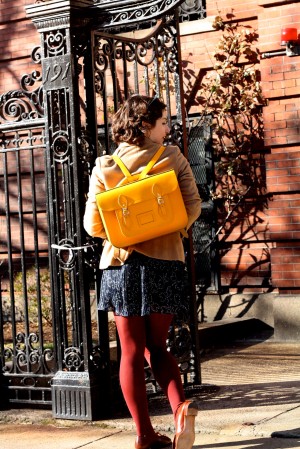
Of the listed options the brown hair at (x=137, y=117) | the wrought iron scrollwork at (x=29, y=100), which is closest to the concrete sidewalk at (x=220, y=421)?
the brown hair at (x=137, y=117)

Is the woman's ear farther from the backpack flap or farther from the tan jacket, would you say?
the backpack flap

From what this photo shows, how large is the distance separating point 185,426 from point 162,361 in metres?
0.43

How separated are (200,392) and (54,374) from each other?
110 centimetres

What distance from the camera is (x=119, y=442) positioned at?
6.14 metres

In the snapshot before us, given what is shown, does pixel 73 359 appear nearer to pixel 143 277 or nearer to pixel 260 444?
pixel 143 277

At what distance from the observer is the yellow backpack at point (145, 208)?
18.6 feet

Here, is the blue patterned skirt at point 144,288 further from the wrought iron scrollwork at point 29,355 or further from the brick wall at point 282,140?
the brick wall at point 282,140

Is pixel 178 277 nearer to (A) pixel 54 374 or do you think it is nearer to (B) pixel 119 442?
(B) pixel 119 442

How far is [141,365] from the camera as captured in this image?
5785 mm

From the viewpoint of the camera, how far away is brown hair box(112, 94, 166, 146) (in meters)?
5.79

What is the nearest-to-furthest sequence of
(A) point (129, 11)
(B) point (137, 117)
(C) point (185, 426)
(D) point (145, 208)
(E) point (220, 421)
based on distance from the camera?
(C) point (185, 426) → (D) point (145, 208) → (B) point (137, 117) → (E) point (220, 421) → (A) point (129, 11)

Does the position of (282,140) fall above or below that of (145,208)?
above

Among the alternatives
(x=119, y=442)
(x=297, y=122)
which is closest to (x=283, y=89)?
(x=297, y=122)

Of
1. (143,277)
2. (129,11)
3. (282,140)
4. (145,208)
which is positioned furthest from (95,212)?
(282,140)
